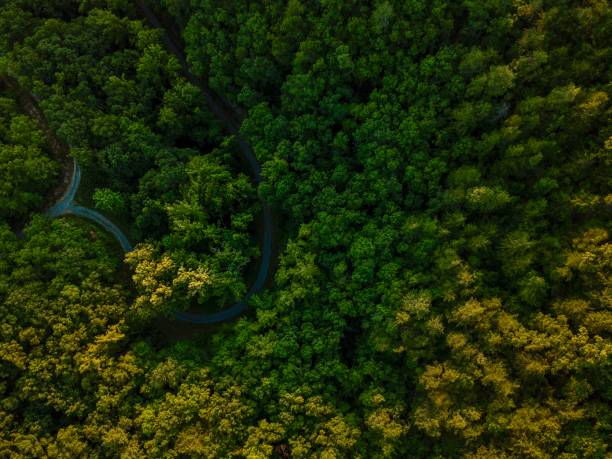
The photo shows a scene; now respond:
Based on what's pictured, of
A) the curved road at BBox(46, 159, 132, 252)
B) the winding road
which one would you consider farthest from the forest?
the winding road

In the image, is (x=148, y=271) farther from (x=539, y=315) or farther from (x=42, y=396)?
(x=539, y=315)

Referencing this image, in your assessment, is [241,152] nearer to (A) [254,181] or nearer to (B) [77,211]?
(A) [254,181]

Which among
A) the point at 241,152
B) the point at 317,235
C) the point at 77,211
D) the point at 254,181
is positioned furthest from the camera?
the point at 241,152

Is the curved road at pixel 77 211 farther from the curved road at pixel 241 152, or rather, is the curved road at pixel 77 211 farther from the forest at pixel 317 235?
the curved road at pixel 241 152

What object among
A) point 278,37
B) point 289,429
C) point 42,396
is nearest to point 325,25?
point 278,37

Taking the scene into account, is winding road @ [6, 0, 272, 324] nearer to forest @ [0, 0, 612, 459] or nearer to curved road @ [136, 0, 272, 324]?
curved road @ [136, 0, 272, 324]

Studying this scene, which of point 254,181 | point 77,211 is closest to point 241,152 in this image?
point 254,181
